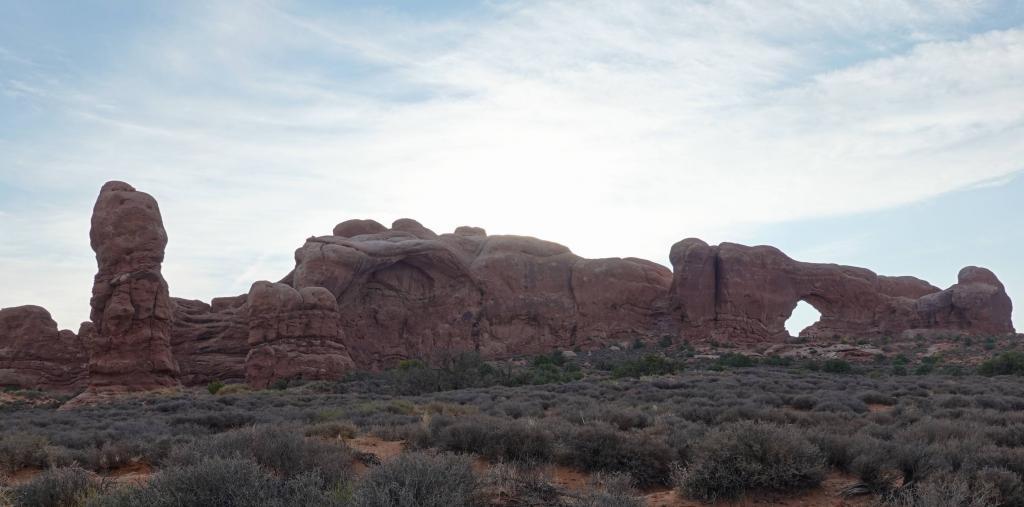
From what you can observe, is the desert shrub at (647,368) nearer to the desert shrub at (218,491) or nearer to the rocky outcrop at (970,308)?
the rocky outcrop at (970,308)

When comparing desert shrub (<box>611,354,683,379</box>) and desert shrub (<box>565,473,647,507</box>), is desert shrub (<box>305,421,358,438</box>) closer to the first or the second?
desert shrub (<box>565,473,647,507</box>)

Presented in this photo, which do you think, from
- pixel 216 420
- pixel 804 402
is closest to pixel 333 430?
pixel 216 420

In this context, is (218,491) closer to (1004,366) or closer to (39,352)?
(1004,366)

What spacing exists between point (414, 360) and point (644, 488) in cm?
3597

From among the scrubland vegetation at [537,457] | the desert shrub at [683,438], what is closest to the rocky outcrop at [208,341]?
the scrubland vegetation at [537,457]

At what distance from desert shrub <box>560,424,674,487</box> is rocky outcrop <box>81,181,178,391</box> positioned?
29463 mm

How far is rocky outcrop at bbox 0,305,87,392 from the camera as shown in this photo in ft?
129

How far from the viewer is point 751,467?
7.37 meters

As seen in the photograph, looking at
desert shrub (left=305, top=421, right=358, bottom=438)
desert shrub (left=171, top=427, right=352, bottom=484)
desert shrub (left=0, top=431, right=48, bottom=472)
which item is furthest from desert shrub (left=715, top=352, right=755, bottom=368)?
desert shrub (left=171, top=427, right=352, bottom=484)

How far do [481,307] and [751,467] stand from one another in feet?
136

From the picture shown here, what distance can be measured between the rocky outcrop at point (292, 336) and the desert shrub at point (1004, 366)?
26.9m

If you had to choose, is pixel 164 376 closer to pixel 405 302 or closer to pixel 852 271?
pixel 405 302

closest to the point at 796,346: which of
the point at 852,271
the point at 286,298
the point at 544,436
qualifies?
the point at 852,271

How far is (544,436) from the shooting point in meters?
9.68
